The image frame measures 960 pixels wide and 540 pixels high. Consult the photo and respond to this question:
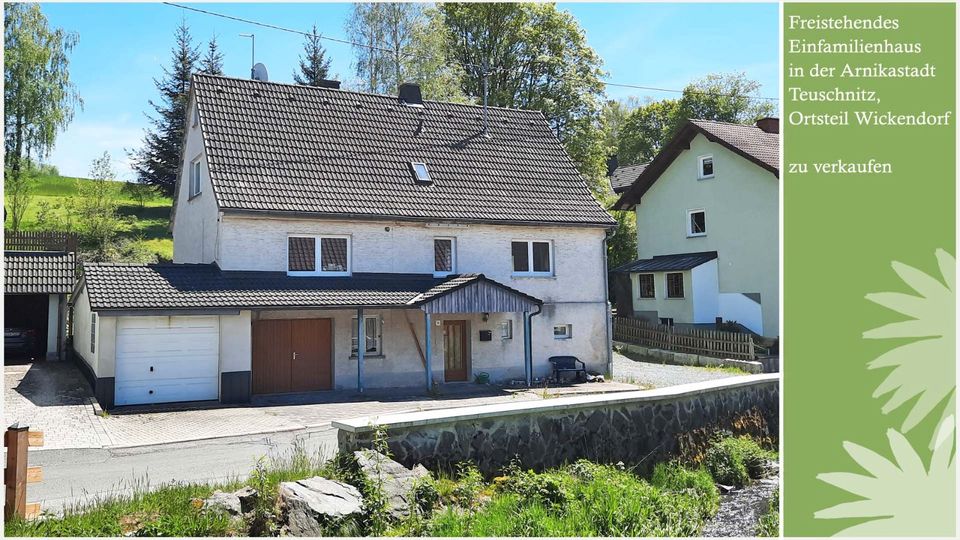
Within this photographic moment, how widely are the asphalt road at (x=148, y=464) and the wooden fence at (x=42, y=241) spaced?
1601 centimetres

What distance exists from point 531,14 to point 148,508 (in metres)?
35.9

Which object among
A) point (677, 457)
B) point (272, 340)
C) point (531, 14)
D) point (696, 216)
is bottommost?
point (677, 457)

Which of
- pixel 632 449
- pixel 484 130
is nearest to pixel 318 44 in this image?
pixel 484 130

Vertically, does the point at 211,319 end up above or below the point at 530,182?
below

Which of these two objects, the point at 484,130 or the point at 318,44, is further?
the point at 318,44

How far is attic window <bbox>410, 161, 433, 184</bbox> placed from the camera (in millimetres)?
23091

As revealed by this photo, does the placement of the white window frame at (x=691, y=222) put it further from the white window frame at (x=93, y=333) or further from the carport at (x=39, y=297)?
the carport at (x=39, y=297)

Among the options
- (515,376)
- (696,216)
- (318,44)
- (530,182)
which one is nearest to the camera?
(515,376)

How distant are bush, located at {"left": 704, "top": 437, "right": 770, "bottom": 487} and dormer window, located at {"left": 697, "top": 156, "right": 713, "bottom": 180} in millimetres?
19945

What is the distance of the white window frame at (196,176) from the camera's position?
23.0m

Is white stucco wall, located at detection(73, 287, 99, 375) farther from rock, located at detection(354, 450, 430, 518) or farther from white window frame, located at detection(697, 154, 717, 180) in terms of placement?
white window frame, located at detection(697, 154, 717, 180)

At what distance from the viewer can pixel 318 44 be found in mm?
49688

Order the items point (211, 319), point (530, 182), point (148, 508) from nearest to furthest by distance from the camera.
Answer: point (148, 508) < point (211, 319) < point (530, 182)

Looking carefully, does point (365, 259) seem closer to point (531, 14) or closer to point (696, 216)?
point (696, 216)
